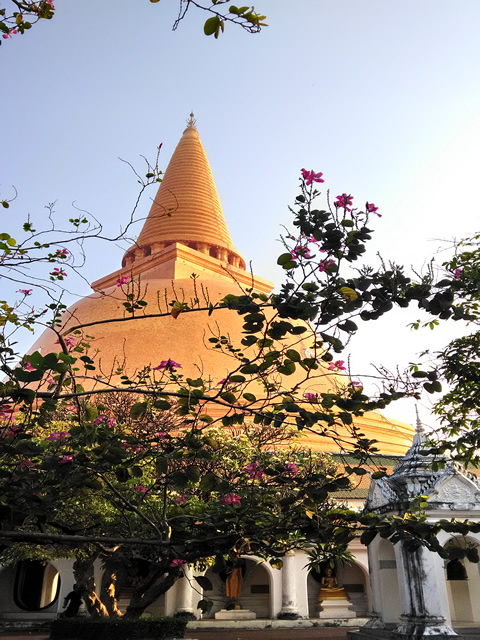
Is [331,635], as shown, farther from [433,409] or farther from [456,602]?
[433,409]

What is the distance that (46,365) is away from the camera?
258 centimetres

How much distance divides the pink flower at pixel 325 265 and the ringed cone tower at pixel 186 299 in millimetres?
8972

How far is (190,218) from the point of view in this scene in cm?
2967

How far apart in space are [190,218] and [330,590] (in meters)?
19.8

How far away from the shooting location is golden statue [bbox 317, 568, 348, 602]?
15.8 m

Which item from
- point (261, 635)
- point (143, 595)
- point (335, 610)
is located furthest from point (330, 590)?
point (143, 595)

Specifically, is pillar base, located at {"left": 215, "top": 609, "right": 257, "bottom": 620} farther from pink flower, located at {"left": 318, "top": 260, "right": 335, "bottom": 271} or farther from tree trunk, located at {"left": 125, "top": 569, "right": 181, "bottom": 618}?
pink flower, located at {"left": 318, "top": 260, "right": 335, "bottom": 271}

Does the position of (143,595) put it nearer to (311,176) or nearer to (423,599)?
(423,599)

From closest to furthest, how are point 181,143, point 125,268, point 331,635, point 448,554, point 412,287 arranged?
point 448,554
point 412,287
point 331,635
point 125,268
point 181,143

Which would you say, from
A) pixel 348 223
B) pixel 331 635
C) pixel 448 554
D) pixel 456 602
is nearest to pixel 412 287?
pixel 348 223

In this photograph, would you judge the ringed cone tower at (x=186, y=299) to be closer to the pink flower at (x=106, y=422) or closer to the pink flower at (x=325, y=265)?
the pink flower at (x=106, y=422)

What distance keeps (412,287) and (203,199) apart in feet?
94.5

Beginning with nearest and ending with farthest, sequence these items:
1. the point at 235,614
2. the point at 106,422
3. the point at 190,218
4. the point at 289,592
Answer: the point at 106,422
the point at 289,592
the point at 235,614
the point at 190,218

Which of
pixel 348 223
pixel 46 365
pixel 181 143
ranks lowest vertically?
pixel 46 365
